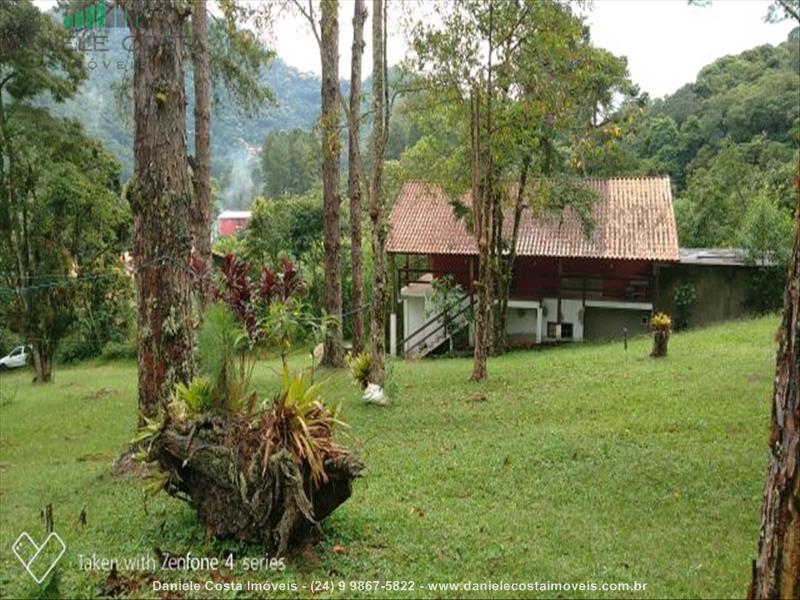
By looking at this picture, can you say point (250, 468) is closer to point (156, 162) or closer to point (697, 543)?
point (697, 543)

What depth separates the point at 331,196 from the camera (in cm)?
1289

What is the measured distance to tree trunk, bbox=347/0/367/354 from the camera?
10805 mm

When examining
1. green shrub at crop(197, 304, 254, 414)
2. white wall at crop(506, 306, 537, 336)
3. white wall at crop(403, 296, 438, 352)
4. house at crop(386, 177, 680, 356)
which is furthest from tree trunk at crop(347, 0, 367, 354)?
white wall at crop(506, 306, 537, 336)

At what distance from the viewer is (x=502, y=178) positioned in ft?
48.9

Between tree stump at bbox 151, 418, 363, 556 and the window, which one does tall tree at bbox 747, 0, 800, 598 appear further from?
the window

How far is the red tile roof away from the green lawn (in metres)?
7.65

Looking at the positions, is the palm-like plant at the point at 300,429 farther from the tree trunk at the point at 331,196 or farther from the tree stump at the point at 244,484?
the tree trunk at the point at 331,196

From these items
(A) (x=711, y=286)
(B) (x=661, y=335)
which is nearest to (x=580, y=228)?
(A) (x=711, y=286)

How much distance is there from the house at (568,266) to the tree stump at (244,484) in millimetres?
14803

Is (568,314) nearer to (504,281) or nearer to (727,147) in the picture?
(504,281)

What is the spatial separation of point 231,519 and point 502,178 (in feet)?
39.4

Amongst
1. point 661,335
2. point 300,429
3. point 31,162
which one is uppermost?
point 31,162

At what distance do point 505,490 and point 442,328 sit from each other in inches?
544

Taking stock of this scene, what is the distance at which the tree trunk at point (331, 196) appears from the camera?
11984 mm
